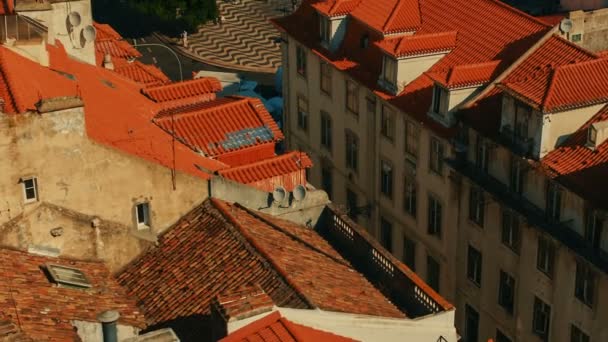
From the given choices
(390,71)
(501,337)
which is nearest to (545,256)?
(501,337)

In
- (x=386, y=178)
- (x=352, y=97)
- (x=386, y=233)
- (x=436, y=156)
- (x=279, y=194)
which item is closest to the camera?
(x=279, y=194)

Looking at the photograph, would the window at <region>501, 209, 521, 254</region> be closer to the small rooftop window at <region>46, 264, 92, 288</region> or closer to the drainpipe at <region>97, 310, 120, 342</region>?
the small rooftop window at <region>46, 264, 92, 288</region>

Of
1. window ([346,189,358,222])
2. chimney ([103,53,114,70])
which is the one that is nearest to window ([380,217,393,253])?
window ([346,189,358,222])

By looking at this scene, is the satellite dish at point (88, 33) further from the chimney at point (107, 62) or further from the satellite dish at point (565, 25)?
the satellite dish at point (565, 25)

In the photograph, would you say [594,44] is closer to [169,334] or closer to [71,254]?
[71,254]

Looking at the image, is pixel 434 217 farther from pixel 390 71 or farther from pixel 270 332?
pixel 270 332

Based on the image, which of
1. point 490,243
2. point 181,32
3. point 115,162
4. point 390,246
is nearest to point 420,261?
point 390,246

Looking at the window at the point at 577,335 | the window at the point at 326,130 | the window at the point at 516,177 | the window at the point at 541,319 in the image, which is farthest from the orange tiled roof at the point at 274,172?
the window at the point at 326,130
